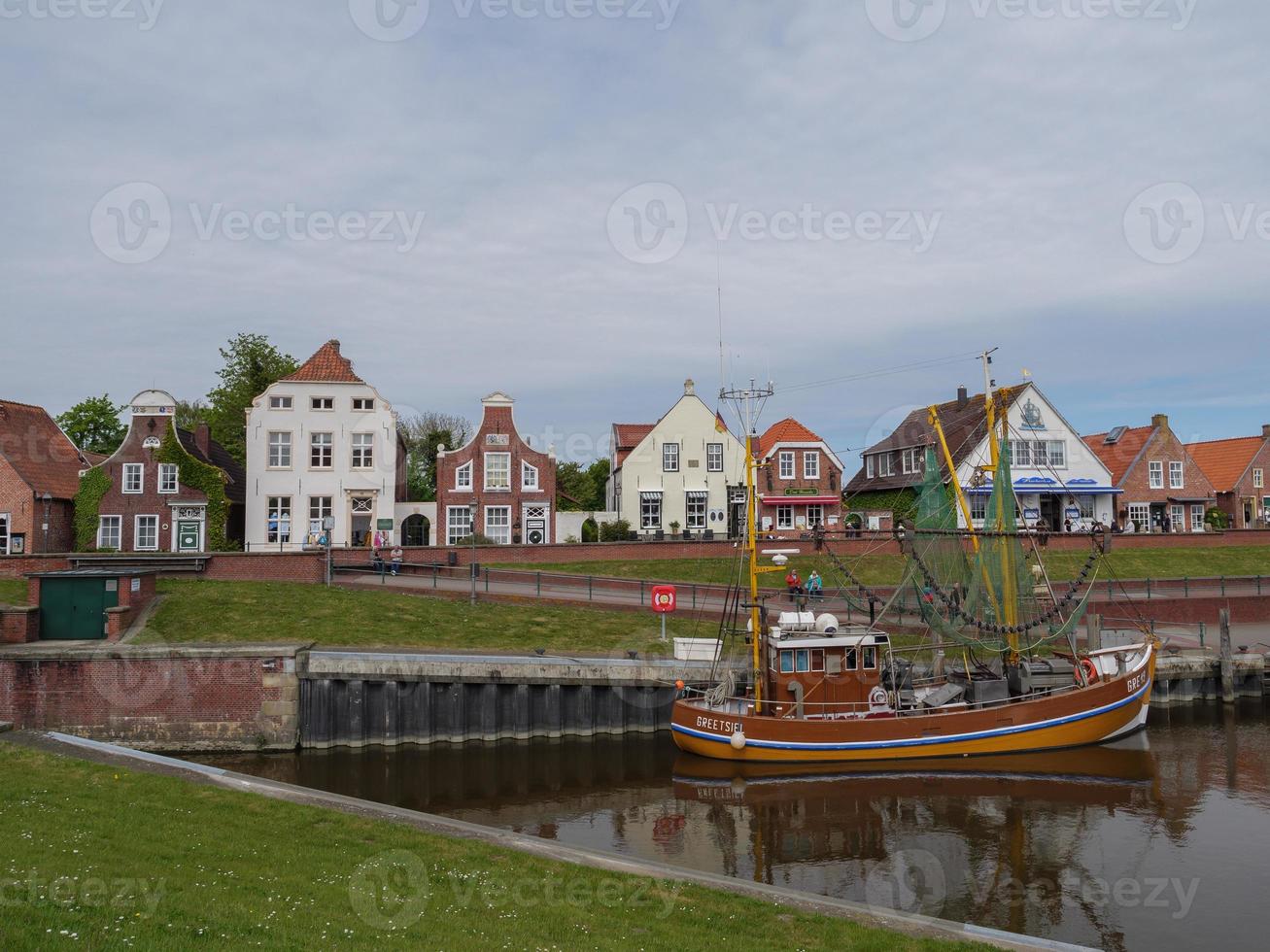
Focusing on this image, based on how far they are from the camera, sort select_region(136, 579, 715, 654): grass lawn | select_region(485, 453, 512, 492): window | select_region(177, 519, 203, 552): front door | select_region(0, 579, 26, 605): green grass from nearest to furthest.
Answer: select_region(136, 579, 715, 654): grass lawn < select_region(0, 579, 26, 605): green grass < select_region(177, 519, 203, 552): front door < select_region(485, 453, 512, 492): window

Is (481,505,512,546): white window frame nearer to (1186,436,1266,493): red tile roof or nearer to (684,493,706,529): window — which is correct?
(684,493,706,529): window

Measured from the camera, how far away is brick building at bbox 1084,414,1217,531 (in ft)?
201

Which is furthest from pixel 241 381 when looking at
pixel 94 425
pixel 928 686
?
pixel 928 686

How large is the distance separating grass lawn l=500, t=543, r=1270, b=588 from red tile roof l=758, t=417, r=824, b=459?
417 inches

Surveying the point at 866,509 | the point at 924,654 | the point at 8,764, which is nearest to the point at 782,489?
the point at 866,509

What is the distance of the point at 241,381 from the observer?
67.1 metres

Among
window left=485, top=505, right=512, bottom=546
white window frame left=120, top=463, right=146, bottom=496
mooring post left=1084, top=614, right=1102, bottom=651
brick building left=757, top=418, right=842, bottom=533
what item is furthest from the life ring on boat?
white window frame left=120, top=463, right=146, bottom=496

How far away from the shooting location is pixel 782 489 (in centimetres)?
5656

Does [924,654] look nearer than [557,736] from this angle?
No

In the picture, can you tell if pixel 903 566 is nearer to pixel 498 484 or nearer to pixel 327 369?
pixel 498 484

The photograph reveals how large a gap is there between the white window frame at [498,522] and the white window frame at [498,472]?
3.44 feet

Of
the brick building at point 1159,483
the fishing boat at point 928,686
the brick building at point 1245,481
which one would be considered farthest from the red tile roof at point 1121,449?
the fishing boat at point 928,686

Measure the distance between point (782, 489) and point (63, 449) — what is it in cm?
4186

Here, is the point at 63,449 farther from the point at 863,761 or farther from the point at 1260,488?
the point at 1260,488
